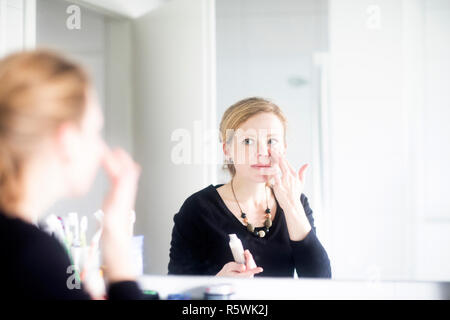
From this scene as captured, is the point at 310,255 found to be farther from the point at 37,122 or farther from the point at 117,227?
the point at 37,122

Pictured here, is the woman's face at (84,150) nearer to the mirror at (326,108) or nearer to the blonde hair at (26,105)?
the blonde hair at (26,105)

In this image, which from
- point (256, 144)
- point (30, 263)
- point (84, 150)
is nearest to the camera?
point (30, 263)

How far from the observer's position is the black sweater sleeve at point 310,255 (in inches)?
32.0

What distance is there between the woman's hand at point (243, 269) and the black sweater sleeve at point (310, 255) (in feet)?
0.26

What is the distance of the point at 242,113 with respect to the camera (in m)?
0.83

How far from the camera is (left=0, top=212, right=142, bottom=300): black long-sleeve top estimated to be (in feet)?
1.54

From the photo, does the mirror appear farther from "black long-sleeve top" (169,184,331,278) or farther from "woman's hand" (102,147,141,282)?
"woman's hand" (102,147,141,282)

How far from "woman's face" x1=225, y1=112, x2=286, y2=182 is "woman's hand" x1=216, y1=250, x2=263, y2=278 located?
0.16m

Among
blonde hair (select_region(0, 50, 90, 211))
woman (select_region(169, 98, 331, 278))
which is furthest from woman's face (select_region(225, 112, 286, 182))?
blonde hair (select_region(0, 50, 90, 211))

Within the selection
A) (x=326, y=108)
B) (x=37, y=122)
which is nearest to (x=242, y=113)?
(x=326, y=108)

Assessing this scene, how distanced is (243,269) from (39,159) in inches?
18.0

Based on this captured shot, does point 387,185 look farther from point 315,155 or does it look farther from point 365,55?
point 365,55

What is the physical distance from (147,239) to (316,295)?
1.21ft

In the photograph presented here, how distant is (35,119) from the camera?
517 millimetres
